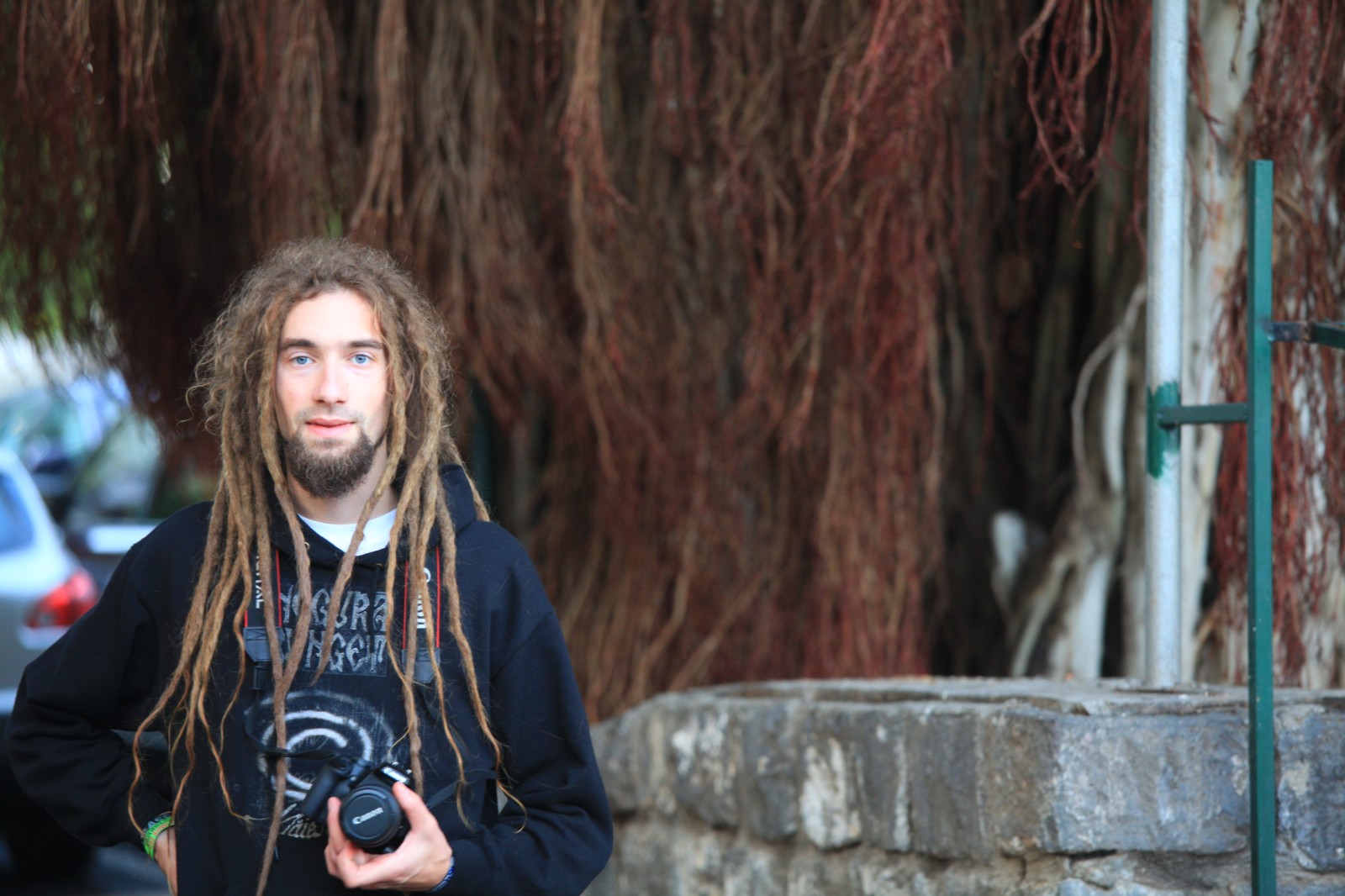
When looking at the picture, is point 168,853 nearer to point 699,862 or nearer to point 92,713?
point 92,713

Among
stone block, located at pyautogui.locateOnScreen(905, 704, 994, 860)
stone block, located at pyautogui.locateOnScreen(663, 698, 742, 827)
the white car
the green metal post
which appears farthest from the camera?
the white car

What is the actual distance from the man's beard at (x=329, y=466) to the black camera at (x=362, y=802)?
1.09 feet

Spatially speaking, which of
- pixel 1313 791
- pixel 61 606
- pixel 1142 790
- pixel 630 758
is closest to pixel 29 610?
pixel 61 606

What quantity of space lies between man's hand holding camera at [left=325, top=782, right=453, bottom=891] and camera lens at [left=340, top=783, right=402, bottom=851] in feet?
0.04

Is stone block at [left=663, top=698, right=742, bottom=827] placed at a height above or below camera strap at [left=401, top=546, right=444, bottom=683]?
below

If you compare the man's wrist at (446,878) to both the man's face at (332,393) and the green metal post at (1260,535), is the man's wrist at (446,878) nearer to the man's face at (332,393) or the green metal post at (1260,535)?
the man's face at (332,393)

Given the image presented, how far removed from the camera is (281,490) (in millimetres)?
1786

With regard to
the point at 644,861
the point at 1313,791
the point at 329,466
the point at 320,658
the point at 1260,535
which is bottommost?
the point at 644,861

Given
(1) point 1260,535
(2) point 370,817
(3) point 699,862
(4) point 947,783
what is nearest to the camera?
(2) point 370,817

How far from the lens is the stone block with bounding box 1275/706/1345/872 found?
2.14m

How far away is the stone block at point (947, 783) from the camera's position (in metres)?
2.26

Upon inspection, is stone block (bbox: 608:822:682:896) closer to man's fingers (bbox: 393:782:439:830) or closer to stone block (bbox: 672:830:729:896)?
stone block (bbox: 672:830:729:896)

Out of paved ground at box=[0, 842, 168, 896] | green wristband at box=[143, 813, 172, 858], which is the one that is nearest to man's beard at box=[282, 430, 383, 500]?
green wristband at box=[143, 813, 172, 858]

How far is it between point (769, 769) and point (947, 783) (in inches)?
17.2
